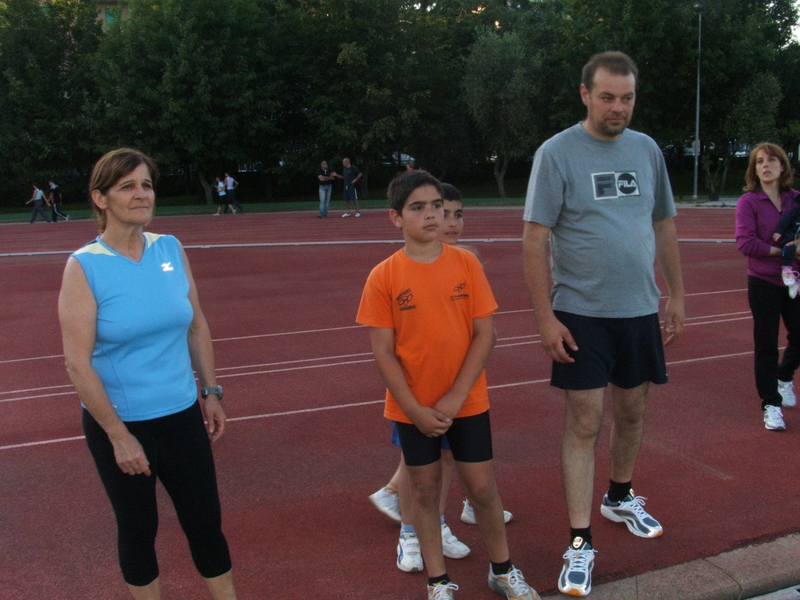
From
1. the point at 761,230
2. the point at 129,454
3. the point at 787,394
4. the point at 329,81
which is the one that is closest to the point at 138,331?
the point at 129,454

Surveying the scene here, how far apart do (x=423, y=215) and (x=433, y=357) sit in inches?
21.4

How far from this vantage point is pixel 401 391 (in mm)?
2924

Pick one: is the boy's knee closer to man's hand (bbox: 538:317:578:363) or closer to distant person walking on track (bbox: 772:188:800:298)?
man's hand (bbox: 538:317:578:363)

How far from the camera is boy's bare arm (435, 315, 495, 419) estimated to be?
293cm

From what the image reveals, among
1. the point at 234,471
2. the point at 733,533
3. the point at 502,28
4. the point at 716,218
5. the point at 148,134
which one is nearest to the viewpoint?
the point at 733,533

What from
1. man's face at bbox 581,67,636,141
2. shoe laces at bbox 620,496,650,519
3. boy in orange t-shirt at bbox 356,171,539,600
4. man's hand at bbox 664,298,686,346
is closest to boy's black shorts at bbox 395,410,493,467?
boy in orange t-shirt at bbox 356,171,539,600

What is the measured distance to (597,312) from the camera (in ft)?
11.1

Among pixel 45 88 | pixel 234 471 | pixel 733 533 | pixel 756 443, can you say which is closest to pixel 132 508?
pixel 234 471

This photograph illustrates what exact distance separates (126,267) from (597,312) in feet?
6.34

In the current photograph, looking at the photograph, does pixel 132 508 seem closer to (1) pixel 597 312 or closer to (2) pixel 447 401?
(2) pixel 447 401

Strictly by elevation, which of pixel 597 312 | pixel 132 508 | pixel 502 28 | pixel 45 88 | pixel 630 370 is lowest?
pixel 132 508

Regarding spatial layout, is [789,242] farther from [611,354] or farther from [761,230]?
[611,354]

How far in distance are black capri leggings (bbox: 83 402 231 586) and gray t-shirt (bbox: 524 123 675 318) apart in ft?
5.45

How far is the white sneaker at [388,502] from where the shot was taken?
A: 12.8ft
